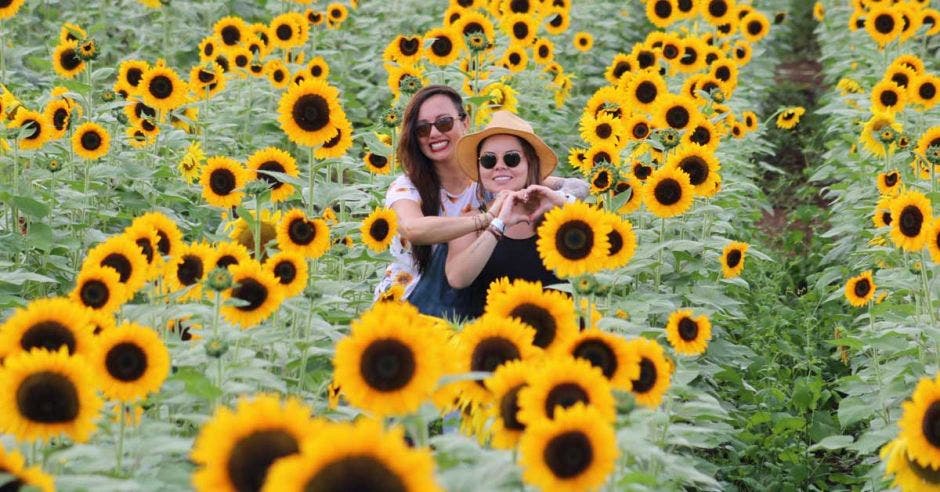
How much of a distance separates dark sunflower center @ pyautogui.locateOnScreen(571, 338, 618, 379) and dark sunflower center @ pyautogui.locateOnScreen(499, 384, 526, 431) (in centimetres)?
21

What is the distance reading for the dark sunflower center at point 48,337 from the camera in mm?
2588

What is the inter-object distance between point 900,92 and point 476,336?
409 cm

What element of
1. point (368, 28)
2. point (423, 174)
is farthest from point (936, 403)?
point (368, 28)

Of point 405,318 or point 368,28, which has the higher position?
point 368,28

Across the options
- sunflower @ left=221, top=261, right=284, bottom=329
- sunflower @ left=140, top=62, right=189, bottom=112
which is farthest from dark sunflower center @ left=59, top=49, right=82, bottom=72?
sunflower @ left=221, top=261, right=284, bottom=329

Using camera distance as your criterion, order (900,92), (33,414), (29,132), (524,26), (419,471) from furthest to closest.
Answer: (524,26) < (900,92) < (29,132) < (33,414) < (419,471)

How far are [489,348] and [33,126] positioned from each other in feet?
9.43

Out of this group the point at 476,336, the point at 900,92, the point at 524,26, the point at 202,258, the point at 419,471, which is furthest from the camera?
the point at 524,26

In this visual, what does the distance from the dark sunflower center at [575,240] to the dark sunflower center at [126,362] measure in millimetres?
1087

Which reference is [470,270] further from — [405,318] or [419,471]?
[419,471]

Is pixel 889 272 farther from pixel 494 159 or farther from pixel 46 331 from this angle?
pixel 46 331

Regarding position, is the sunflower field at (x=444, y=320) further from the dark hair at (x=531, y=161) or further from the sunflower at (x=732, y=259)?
the dark hair at (x=531, y=161)

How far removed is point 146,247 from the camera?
3.22 metres

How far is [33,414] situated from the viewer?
228 cm
